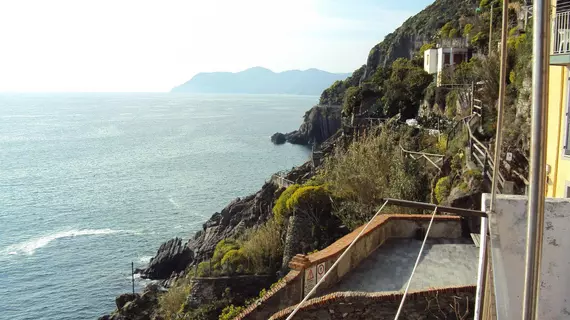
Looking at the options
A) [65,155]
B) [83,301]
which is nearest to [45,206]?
[83,301]

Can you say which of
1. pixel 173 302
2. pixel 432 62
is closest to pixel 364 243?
pixel 173 302

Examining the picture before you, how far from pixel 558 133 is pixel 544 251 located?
4041mm

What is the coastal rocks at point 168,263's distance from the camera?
116 ft

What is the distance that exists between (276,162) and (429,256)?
63.2m

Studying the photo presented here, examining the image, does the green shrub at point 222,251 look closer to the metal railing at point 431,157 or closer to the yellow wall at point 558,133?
the metal railing at point 431,157

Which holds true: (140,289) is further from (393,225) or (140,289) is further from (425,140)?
(393,225)

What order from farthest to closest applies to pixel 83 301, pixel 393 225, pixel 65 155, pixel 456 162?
pixel 65 155
pixel 83 301
pixel 456 162
pixel 393 225

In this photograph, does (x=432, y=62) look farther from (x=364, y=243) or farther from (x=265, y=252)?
(x=364, y=243)

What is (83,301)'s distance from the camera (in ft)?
103

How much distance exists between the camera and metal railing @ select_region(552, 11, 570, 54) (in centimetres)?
904

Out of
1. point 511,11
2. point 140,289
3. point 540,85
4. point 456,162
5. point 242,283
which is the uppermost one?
point 511,11

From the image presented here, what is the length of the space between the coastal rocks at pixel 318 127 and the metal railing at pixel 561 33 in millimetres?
80027

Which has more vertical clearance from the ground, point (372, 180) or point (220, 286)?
point (372, 180)

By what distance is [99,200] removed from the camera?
52375 millimetres
